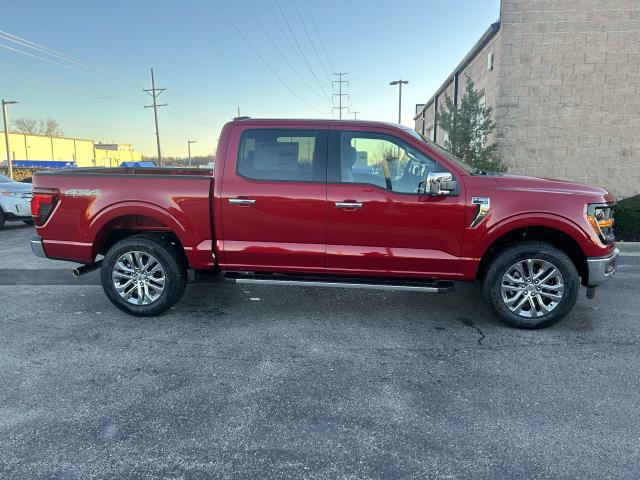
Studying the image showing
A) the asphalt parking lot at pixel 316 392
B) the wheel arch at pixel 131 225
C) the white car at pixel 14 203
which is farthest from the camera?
the white car at pixel 14 203

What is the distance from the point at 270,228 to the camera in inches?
178

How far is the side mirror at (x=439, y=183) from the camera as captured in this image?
412cm

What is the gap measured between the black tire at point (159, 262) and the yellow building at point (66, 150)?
8092cm

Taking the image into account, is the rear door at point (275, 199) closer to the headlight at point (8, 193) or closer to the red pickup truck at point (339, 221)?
the red pickup truck at point (339, 221)

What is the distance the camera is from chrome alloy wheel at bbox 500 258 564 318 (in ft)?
14.1

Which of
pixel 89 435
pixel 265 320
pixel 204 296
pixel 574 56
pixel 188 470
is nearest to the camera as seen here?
pixel 188 470

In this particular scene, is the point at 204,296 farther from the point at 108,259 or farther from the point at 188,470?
the point at 188,470

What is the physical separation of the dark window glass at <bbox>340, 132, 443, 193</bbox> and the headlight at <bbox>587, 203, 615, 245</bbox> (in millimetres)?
1500

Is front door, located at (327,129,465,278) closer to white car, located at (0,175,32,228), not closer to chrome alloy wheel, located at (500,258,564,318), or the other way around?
chrome alloy wheel, located at (500,258,564,318)

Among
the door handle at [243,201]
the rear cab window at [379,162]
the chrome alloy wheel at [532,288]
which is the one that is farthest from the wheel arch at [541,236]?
the door handle at [243,201]

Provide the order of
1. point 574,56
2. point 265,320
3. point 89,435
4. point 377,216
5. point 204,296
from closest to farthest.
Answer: point 89,435 < point 377,216 < point 265,320 < point 204,296 < point 574,56

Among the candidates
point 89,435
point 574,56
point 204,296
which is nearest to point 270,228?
point 204,296

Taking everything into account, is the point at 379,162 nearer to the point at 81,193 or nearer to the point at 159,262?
the point at 159,262

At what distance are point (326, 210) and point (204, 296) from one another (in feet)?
7.13
